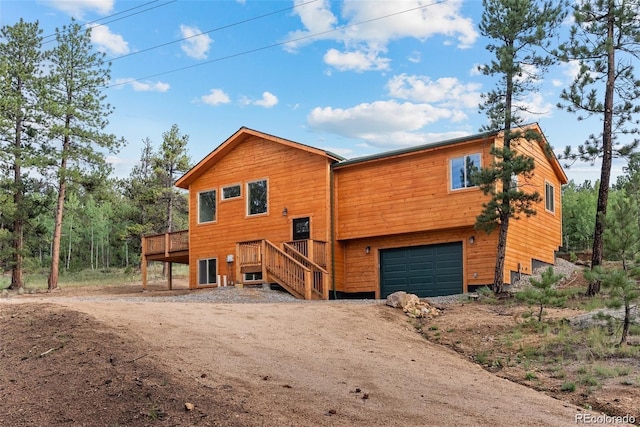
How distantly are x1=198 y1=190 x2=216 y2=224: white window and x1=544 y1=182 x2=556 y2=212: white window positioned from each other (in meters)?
12.6

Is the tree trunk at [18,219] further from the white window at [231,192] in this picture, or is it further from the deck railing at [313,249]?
the deck railing at [313,249]

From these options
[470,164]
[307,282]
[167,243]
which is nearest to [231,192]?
[167,243]

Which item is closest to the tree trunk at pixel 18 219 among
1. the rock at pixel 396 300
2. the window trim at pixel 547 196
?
the rock at pixel 396 300

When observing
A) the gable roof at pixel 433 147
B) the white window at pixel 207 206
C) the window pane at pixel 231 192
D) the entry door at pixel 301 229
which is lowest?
the entry door at pixel 301 229

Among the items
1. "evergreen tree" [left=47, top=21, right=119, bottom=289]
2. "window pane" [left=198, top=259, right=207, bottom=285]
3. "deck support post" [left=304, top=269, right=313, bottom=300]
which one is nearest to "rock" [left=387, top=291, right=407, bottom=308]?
"deck support post" [left=304, top=269, right=313, bottom=300]

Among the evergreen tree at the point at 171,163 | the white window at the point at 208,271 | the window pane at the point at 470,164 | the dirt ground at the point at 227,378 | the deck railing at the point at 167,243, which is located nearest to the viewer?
the dirt ground at the point at 227,378

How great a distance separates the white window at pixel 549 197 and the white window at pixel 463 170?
202 inches

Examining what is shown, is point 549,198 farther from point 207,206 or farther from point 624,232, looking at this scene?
point 207,206

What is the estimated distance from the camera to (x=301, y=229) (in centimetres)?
1950

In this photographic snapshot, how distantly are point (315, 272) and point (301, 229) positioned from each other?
207 centimetres

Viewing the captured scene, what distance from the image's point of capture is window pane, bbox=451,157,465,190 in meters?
17.0

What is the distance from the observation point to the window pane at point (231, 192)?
21562 millimetres

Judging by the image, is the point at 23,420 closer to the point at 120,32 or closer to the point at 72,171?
the point at 120,32

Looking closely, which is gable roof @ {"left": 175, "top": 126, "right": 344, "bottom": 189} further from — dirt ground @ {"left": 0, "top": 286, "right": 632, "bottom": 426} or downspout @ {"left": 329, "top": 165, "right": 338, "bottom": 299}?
dirt ground @ {"left": 0, "top": 286, "right": 632, "bottom": 426}
